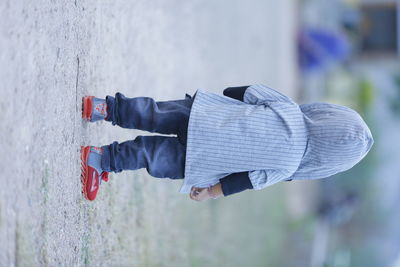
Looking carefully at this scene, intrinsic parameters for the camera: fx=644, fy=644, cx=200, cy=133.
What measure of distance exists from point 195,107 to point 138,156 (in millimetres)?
207

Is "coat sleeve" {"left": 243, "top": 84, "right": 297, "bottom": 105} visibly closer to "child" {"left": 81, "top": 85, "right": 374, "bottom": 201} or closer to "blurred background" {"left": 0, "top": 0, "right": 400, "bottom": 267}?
"child" {"left": 81, "top": 85, "right": 374, "bottom": 201}

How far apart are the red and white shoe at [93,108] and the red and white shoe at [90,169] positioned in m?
0.09

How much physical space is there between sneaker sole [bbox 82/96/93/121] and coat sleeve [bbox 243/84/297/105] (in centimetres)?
43

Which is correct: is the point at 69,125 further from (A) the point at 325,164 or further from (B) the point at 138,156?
(A) the point at 325,164

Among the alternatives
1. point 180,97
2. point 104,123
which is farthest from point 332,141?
point 180,97

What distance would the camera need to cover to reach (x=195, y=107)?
1.72 meters

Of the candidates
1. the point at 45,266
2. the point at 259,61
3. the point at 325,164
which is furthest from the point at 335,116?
the point at 259,61

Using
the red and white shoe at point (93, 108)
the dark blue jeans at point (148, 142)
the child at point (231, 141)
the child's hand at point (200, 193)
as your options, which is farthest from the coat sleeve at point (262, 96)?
the red and white shoe at point (93, 108)

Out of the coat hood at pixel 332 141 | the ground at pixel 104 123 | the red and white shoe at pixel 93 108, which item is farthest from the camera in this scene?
the red and white shoe at pixel 93 108

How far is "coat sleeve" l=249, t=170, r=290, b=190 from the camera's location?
1.71 metres

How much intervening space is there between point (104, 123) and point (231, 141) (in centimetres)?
55

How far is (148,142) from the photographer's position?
5.82 ft

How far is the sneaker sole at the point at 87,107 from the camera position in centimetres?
178

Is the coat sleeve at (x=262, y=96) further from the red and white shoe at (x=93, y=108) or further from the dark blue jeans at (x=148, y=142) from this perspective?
the red and white shoe at (x=93, y=108)
